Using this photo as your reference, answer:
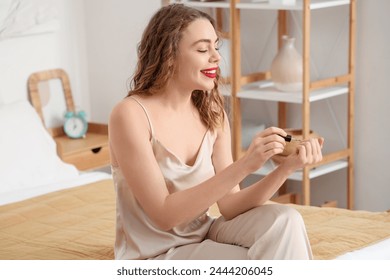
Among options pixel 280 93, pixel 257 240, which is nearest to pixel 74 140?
pixel 280 93

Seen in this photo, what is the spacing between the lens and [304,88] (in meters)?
3.20

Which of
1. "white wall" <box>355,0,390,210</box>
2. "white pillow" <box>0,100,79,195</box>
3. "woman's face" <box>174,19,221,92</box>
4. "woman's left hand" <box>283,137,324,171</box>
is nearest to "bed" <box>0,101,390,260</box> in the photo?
"white pillow" <box>0,100,79,195</box>

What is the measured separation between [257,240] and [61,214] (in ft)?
3.35

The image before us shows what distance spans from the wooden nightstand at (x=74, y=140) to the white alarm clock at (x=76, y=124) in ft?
0.09

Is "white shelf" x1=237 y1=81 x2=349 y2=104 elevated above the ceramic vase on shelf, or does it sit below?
below

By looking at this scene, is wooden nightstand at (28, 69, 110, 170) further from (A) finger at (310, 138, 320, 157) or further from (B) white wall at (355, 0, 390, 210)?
(A) finger at (310, 138, 320, 157)

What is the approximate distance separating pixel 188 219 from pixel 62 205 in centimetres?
91

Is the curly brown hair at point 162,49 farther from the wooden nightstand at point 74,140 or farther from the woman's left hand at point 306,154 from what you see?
the wooden nightstand at point 74,140

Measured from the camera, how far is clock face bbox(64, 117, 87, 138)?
3840 mm

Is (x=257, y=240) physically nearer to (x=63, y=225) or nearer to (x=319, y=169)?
(x=63, y=225)

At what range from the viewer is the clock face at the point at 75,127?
384cm

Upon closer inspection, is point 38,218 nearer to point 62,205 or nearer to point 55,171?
point 62,205

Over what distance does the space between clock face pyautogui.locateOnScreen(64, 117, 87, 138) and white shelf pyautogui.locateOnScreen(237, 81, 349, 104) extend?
30.9 inches

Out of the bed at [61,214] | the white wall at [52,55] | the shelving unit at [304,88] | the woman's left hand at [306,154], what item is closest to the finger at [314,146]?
the woman's left hand at [306,154]
